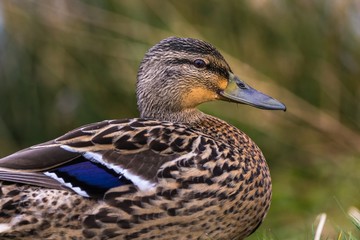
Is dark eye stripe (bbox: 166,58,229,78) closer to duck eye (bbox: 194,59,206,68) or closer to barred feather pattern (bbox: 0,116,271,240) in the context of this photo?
duck eye (bbox: 194,59,206,68)

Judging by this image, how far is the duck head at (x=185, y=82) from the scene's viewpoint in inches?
196

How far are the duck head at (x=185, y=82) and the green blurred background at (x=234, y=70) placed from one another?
1644 mm

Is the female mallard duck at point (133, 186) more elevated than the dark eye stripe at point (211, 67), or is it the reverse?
the dark eye stripe at point (211, 67)

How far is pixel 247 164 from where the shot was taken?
4.49 metres

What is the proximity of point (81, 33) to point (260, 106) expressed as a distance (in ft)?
11.4

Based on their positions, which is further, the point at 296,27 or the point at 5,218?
the point at 296,27

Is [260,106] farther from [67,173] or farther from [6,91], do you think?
[6,91]

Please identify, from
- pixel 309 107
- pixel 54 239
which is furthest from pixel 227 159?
pixel 309 107

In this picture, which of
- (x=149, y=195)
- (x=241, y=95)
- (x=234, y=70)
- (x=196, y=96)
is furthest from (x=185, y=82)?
(x=234, y=70)

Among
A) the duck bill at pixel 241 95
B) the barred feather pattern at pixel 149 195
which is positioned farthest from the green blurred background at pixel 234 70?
the barred feather pattern at pixel 149 195

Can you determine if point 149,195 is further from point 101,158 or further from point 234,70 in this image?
point 234,70

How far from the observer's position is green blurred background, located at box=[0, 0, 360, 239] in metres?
7.15

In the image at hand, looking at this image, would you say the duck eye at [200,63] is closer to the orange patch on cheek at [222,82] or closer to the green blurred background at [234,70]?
the orange patch on cheek at [222,82]

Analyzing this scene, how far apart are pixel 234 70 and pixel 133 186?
3.38 m
